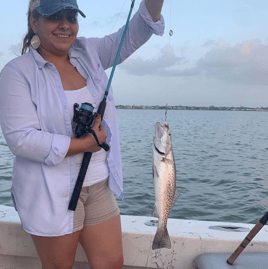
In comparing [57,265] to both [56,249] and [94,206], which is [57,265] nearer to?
[56,249]

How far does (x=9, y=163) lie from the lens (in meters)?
11.6

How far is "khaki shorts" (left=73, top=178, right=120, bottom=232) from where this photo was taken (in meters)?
1.99

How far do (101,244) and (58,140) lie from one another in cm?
77

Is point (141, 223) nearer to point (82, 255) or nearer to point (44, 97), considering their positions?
point (82, 255)

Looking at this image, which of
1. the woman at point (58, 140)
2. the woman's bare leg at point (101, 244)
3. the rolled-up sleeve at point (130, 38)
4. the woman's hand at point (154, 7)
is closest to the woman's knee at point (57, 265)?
the woman at point (58, 140)

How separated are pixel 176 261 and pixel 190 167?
969cm

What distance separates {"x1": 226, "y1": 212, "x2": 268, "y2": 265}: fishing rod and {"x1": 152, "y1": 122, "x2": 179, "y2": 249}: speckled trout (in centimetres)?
60

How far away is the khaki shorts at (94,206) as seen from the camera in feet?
6.54

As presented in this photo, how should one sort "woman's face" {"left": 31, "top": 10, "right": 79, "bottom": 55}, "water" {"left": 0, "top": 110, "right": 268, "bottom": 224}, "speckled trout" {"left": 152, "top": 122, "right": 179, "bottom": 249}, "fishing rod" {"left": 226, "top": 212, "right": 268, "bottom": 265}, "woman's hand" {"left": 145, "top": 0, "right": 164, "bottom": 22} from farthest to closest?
"water" {"left": 0, "top": 110, "right": 268, "bottom": 224} < "fishing rod" {"left": 226, "top": 212, "right": 268, "bottom": 265} < "woman's hand" {"left": 145, "top": 0, "right": 164, "bottom": 22} < "speckled trout" {"left": 152, "top": 122, "right": 179, "bottom": 249} < "woman's face" {"left": 31, "top": 10, "right": 79, "bottom": 55}

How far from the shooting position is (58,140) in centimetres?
180

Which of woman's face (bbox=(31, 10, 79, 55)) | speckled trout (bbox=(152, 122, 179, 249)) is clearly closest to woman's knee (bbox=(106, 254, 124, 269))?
speckled trout (bbox=(152, 122, 179, 249))

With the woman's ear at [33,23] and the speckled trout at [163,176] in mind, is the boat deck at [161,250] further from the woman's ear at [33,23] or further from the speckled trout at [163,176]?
the woman's ear at [33,23]

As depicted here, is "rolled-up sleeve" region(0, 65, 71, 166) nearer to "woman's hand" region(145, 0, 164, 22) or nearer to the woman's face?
the woman's face

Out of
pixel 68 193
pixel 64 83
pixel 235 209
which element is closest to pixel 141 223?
pixel 68 193
